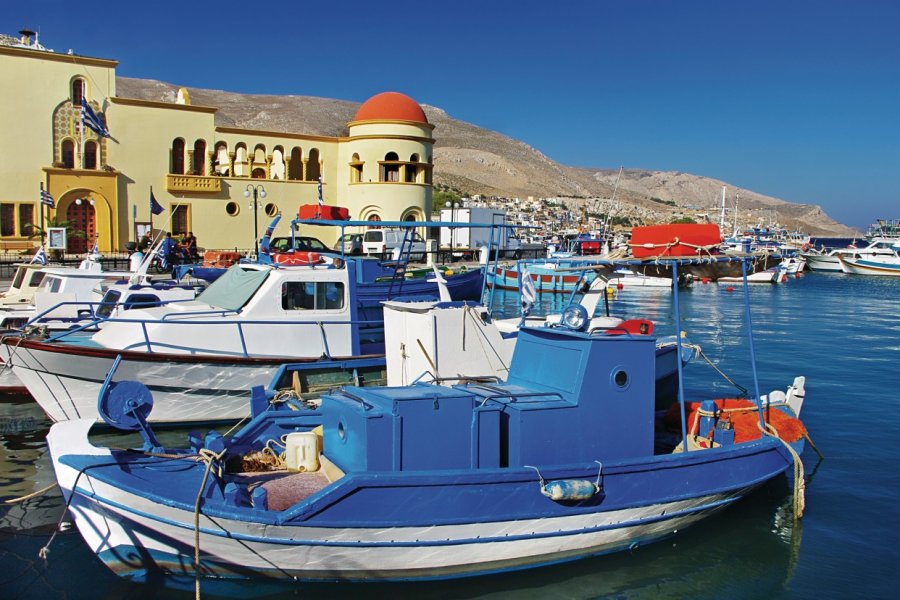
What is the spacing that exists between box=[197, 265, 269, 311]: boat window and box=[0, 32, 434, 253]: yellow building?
60.6ft

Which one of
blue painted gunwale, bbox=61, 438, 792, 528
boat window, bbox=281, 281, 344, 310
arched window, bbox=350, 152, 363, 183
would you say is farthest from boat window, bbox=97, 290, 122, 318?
arched window, bbox=350, 152, 363, 183

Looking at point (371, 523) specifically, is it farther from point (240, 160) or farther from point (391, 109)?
point (240, 160)

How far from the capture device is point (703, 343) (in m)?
25.3

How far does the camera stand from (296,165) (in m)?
44.1

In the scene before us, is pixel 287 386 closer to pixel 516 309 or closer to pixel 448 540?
pixel 448 540

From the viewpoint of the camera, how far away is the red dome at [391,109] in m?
40.9

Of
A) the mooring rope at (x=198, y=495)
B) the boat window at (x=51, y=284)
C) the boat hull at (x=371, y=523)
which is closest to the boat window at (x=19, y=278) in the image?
the boat window at (x=51, y=284)

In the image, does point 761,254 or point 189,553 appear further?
point 761,254

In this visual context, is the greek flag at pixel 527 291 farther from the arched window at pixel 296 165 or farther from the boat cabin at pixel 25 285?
the arched window at pixel 296 165

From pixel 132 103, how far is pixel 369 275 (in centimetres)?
2358

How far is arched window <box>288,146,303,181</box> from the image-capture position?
4278cm

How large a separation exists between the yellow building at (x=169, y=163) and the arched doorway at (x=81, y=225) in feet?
0.15

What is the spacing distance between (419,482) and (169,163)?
112 feet

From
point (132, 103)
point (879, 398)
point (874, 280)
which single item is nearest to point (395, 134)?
point (132, 103)
